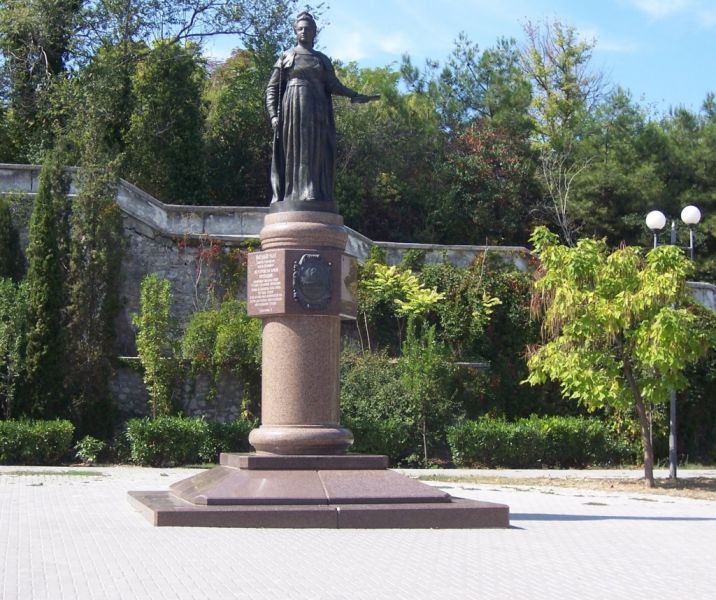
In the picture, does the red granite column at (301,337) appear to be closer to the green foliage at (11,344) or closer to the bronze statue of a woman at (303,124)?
the bronze statue of a woman at (303,124)

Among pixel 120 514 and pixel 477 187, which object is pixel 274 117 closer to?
pixel 120 514

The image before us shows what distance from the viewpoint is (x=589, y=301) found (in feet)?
60.7

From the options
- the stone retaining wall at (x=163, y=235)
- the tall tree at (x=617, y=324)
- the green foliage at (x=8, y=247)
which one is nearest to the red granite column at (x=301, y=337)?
the tall tree at (x=617, y=324)

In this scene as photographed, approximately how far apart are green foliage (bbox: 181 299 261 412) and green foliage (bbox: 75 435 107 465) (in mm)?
2841

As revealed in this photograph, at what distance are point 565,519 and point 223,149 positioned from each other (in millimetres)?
21834

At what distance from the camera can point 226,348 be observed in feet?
76.1

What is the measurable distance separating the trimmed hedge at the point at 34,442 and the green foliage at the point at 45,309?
1.10 m

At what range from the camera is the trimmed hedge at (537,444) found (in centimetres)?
2280

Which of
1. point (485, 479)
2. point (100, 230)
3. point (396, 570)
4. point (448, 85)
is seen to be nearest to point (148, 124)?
point (100, 230)

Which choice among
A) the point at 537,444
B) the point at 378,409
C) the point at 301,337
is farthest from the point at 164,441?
the point at 301,337

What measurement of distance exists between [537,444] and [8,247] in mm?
11945

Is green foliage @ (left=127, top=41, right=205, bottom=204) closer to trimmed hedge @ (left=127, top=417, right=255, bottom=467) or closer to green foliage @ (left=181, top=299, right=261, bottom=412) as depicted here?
green foliage @ (left=181, top=299, right=261, bottom=412)

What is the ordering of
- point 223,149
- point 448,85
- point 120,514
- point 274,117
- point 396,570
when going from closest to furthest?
point 396,570
point 120,514
point 274,117
point 223,149
point 448,85

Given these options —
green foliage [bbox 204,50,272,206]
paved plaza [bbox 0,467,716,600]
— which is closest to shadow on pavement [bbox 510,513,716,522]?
paved plaza [bbox 0,467,716,600]
